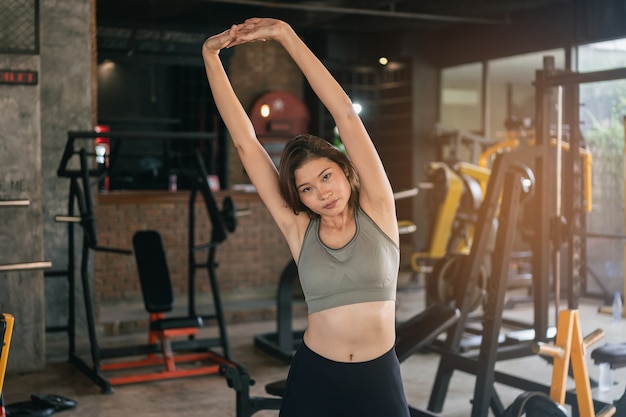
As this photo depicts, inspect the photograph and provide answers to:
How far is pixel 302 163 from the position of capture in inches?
86.5

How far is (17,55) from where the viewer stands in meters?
5.40

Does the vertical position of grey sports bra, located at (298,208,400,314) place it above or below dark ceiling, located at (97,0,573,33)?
below

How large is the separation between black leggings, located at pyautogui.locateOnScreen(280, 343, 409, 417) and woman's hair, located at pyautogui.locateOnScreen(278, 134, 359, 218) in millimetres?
411

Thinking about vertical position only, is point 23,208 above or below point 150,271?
above

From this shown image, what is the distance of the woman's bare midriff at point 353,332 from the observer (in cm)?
219

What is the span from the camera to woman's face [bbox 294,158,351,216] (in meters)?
2.18

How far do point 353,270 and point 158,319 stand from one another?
136 inches

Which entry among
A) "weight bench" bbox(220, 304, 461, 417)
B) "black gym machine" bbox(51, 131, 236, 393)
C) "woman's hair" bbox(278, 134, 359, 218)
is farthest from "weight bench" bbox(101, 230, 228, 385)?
"woman's hair" bbox(278, 134, 359, 218)

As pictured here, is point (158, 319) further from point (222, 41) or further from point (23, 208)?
point (222, 41)

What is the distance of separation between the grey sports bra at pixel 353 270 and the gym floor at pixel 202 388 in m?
2.38

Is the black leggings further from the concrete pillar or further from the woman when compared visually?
the concrete pillar

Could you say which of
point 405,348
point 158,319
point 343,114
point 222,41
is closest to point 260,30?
point 222,41

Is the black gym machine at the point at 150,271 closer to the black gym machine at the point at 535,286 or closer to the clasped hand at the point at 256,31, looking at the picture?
the black gym machine at the point at 535,286

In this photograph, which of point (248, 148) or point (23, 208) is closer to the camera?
point (248, 148)
